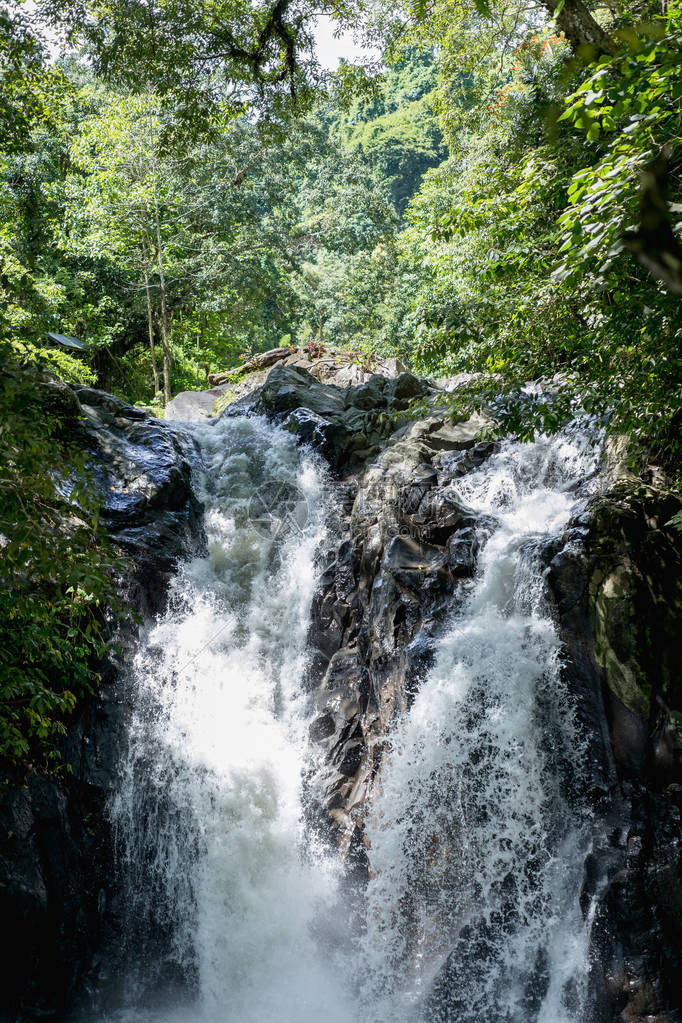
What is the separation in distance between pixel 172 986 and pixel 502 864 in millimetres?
3391

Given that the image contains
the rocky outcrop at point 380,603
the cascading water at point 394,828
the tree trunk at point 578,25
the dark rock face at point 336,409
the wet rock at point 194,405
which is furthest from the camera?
the wet rock at point 194,405

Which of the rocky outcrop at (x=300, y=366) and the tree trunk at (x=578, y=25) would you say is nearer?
the tree trunk at (x=578, y=25)

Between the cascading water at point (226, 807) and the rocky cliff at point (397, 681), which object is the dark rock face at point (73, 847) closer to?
the rocky cliff at point (397, 681)

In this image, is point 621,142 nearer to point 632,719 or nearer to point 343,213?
point 632,719

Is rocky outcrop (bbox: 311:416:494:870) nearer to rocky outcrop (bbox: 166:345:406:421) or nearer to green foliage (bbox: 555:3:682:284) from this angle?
green foliage (bbox: 555:3:682:284)

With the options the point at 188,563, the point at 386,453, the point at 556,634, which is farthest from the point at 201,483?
the point at 556,634

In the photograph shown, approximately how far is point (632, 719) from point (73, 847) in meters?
5.23

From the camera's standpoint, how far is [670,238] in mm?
537

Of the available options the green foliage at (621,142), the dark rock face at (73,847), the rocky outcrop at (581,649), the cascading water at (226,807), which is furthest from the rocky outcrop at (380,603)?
the green foliage at (621,142)

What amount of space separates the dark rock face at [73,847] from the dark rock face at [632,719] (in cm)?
424

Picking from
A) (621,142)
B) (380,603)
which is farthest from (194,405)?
(621,142)

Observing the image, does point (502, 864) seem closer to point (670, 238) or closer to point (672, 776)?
point (672, 776)

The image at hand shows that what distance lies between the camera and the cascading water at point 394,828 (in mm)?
6402

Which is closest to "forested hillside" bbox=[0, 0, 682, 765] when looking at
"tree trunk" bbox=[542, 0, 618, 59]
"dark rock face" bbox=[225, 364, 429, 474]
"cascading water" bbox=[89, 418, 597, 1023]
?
"tree trunk" bbox=[542, 0, 618, 59]
